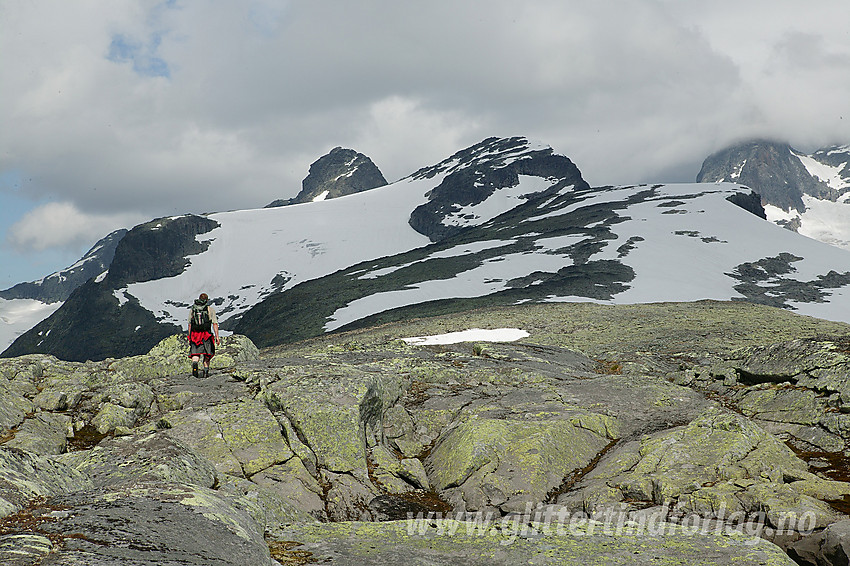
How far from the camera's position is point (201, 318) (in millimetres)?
18531

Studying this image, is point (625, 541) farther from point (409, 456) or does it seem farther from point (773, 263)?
point (773, 263)

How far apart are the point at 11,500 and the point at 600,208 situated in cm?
15554

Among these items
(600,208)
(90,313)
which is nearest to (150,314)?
(90,313)

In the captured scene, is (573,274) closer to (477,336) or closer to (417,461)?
(477,336)

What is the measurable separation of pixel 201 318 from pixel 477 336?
31738 mm

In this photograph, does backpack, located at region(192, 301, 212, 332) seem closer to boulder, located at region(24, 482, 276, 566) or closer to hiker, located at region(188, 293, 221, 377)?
hiker, located at region(188, 293, 221, 377)

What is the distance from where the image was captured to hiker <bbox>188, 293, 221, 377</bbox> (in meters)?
18.5

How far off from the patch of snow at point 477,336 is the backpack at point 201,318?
26.3m

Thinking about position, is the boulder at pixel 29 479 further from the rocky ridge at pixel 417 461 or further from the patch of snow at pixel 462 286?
the patch of snow at pixel 462 286

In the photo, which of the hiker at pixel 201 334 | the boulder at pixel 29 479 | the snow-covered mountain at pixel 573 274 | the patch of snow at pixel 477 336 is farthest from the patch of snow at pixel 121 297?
the boulder at pixel 29 479

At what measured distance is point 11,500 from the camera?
614cm

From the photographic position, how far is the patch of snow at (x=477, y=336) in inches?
1777

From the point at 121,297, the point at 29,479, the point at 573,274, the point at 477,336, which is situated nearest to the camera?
the point at 29,479

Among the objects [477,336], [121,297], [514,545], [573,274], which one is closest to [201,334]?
[514,545]
